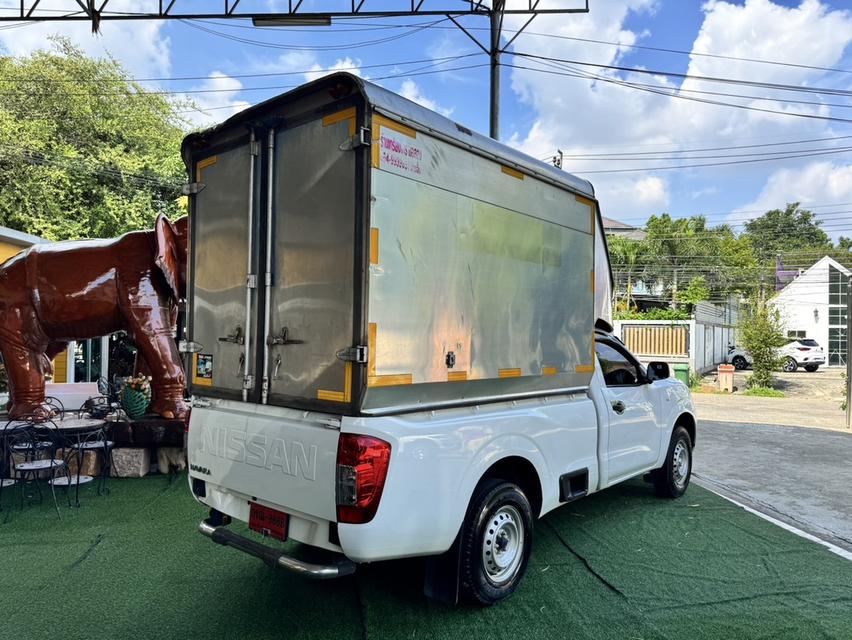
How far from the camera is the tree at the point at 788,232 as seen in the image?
6825cm

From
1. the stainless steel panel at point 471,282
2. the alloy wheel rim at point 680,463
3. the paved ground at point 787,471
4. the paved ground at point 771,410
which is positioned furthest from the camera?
the paved ground at point 771,410

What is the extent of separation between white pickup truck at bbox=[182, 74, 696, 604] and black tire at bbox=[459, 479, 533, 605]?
1 cm

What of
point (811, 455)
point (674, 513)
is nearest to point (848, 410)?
point (811, 455)

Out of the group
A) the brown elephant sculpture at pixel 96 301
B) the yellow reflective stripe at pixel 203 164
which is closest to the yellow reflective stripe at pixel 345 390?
the yellow reflective stripe at pixel 203 164

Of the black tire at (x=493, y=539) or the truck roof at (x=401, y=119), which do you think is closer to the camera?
the truck roof at (x=401, y=119)

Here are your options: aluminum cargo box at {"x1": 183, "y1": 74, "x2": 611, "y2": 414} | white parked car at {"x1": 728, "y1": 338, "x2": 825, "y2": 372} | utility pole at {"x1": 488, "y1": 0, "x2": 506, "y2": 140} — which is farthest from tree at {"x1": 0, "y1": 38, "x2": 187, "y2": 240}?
white parked car at {"x1": 728, "y1": 338, "x2": 825, "y2": 372}

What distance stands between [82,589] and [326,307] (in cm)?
257

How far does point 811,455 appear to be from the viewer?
8.84 meters

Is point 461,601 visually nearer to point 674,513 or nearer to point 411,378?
point 411,378

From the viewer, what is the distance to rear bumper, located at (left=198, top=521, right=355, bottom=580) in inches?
115

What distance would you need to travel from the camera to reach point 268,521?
10.9ft

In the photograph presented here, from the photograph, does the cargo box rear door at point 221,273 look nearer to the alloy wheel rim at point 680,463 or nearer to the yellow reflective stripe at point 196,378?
→ the yellow reflective stripe at point 196,378

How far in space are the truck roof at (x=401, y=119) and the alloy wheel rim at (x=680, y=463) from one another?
3253mm

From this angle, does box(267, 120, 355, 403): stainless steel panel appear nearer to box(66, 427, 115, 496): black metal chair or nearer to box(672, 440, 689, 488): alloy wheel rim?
box(66, 427, 115, 496): black metal chair
